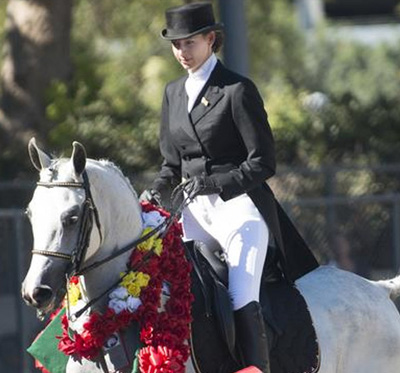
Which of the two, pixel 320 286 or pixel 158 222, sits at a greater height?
pixel 158 222

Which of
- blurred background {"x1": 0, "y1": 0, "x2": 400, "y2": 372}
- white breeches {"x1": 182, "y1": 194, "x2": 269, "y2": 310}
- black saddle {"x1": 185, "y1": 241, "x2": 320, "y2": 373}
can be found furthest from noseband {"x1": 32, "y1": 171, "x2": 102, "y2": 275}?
blurred background {"x1": 0, "y1": 0, "x2": 400, "y2": 372}

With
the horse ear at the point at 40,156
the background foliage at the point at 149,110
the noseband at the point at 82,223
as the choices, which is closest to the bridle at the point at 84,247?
the noseband at the point at 82,223

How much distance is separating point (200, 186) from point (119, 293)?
→ 0.72m

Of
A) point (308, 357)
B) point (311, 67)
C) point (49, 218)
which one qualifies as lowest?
point (311, 67)

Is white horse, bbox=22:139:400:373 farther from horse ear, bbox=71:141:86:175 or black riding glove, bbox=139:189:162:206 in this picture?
black riding glove, bbox=139:189:162:206

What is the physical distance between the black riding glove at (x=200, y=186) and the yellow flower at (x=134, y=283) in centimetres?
54

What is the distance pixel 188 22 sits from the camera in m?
7.17

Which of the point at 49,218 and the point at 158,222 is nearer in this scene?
the point at 49,218

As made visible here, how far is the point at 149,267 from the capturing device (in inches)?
263

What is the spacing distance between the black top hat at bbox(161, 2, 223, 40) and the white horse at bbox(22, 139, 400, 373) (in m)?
0.87

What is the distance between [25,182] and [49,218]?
7.22 meters

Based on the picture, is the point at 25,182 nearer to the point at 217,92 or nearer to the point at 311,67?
the point at 217,92

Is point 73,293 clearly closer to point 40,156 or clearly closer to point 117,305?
point 117,305

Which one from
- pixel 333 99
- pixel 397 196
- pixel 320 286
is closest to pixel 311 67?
pixel 333 99
